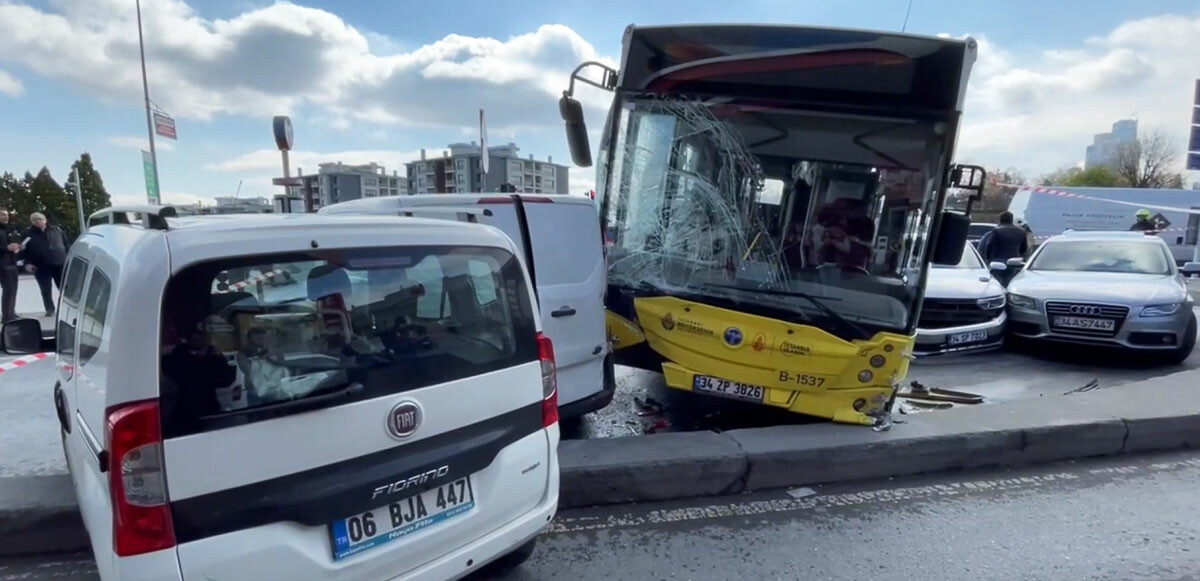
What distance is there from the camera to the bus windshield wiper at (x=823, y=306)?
4.56m

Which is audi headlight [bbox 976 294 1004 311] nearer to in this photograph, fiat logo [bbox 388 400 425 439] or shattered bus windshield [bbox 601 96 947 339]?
shattered bus windshield [bbox 601 96 947 339]

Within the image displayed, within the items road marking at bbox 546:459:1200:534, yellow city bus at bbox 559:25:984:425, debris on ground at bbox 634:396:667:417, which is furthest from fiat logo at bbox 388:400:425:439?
debris on ground at bbox 634:396:667:417

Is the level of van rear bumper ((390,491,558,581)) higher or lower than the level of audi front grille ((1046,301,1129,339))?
lower

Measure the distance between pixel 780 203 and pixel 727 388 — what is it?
1516 mm

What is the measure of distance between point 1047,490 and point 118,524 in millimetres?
4966

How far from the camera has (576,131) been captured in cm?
551

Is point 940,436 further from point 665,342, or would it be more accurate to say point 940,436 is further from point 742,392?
point 665,342

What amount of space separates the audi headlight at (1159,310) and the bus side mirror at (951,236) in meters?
4.20

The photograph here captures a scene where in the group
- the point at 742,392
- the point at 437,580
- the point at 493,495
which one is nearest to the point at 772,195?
the point at 742,392

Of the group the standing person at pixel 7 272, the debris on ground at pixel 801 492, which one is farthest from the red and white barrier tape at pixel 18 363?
the debris on ground at pixel 801 492

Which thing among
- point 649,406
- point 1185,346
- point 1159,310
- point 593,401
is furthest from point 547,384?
point 1185,346

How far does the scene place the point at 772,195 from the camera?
5039 millimetres

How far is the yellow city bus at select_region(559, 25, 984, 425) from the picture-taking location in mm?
4570

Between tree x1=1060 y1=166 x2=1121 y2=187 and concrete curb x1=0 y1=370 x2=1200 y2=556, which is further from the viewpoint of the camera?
tree x1=1060 y1=166 x2=1121 y2=187
